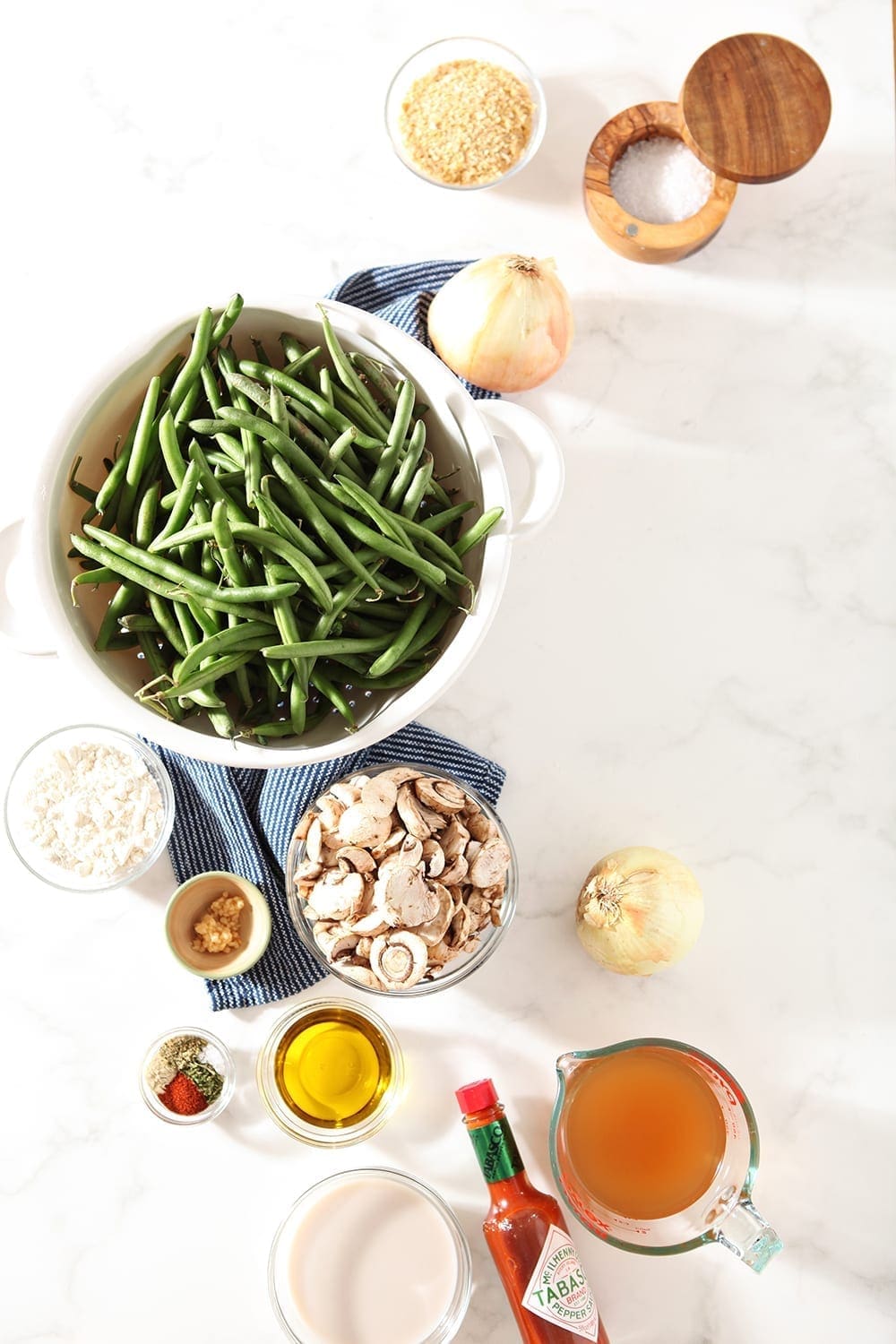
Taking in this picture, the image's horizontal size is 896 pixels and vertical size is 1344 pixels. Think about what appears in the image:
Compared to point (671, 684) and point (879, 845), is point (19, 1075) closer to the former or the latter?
point (671, 684)

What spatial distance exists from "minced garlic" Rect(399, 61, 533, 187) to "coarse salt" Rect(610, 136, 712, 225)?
0.16 meters

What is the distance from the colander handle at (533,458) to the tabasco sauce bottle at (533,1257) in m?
0.71

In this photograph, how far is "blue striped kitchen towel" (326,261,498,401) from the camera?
157 cm

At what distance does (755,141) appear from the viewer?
1492 millimetres

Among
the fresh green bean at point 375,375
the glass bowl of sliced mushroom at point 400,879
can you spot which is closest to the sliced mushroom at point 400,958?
the glass bowl of sliced mushroom at point 400,879

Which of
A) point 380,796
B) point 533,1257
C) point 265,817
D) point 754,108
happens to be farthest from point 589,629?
point 533,1257

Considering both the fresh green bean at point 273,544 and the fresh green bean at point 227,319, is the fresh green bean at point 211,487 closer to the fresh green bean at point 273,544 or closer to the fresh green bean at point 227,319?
the fresh green bean at point 273,544

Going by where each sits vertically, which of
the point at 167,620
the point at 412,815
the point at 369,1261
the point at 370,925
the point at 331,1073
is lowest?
the point at 369,1261

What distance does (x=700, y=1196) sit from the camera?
1488 mm

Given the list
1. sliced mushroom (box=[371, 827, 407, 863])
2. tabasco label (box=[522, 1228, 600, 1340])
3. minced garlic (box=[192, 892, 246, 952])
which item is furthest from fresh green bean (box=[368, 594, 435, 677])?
tabasco label (box=[522, 1228, 600, 1340])

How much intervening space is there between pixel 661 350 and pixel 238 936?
103 cm

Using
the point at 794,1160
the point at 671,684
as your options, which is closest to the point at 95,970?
the point at 671,684

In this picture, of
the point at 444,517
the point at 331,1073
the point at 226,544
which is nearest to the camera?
the point at 226,544

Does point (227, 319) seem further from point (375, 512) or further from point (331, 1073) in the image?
point (331, 1073)
